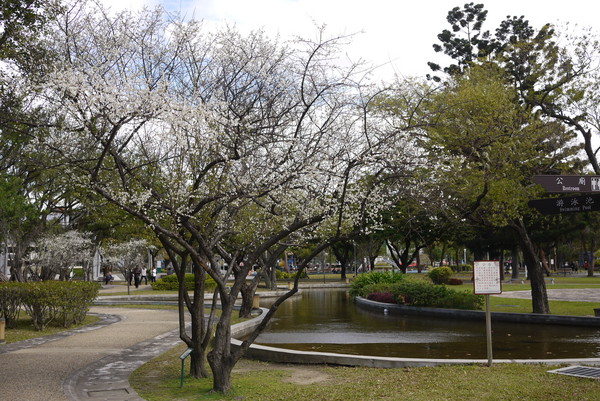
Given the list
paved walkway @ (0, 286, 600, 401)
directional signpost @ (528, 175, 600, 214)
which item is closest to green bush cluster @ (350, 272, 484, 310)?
paved walkway @ (0, 286, 600, 401)

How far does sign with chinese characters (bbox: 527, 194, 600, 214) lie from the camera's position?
7191 millimetres

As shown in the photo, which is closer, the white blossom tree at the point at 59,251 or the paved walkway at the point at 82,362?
the paved walkway at the point at 82,362

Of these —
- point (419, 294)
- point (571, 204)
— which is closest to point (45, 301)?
point (419, 294)

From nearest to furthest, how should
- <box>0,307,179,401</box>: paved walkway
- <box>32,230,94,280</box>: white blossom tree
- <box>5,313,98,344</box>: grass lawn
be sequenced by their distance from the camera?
<box>0,307,179,401</box>: paved walkway, <box>5,313,98,344</box>: grass lawn, <box>32,230,94,280</box>: white blossom tree

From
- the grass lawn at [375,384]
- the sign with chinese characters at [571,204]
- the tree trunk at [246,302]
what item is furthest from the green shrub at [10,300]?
the sign with chinese characters at [571,204]

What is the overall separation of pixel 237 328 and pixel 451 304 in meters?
8.41

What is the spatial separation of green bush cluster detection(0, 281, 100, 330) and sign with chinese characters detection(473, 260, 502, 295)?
458 inches

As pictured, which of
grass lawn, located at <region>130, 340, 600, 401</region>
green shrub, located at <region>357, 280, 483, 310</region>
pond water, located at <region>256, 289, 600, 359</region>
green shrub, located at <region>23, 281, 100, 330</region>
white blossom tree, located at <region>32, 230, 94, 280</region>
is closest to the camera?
grass lawn, located at <region>130, 340, 600, 401</region>

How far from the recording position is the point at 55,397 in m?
7.53

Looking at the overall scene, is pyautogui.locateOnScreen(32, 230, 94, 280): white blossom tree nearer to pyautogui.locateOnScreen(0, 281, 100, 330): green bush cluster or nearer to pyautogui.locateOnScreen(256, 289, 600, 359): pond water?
pyautogui.locateOnScreen(0, 281, 100, 330): green bush cluster

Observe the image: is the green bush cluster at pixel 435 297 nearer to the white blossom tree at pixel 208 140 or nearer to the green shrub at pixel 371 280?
the green shrub at pixel 371 280

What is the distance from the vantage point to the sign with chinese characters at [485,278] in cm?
913

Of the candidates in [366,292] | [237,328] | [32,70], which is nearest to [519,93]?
[366,292]

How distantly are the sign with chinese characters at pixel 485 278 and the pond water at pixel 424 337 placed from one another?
235cm
